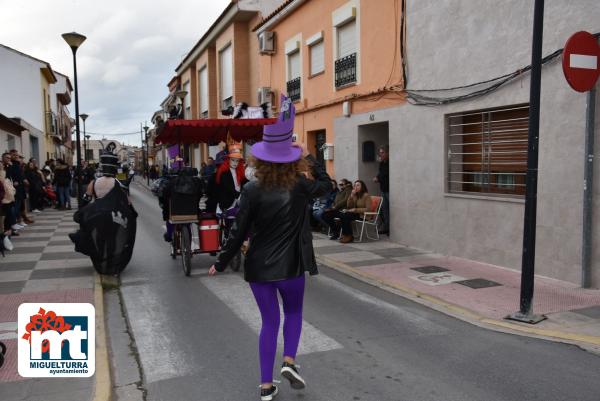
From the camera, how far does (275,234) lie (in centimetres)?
366

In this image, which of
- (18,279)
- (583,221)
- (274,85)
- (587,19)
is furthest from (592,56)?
(274,85)

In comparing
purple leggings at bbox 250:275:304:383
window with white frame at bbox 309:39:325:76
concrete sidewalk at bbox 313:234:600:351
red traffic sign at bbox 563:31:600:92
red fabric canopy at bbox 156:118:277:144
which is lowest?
concrete sidewalk at bbox 313:234:600:351

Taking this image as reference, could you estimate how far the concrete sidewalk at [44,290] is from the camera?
13.1 ft

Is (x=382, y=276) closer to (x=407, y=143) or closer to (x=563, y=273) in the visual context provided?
(x=563, y=273)

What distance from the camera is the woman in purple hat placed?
3631mm

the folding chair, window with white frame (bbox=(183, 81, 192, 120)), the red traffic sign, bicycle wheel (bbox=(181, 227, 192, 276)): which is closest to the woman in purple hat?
the red traffic sign

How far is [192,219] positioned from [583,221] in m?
5.36

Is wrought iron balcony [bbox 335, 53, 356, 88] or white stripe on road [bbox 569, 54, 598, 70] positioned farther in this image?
wrought iron balcony [bbox 335, 53, 356, 88]

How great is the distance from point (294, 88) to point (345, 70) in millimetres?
3459

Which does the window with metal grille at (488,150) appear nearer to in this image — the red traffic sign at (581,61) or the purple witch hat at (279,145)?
the red traffic sign at (581,61)

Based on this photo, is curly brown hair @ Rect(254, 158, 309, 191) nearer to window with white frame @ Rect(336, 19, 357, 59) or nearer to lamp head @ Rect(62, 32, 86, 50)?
window with white frame @ Rect(336, 19, 357, 59)

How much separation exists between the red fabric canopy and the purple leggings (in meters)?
5.47

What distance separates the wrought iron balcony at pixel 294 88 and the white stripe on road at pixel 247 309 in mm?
9178

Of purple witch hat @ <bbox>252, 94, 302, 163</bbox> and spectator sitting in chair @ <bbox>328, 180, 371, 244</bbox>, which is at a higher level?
purple witch hat @ <bbox>252, 94, 302, 163</bbox>
